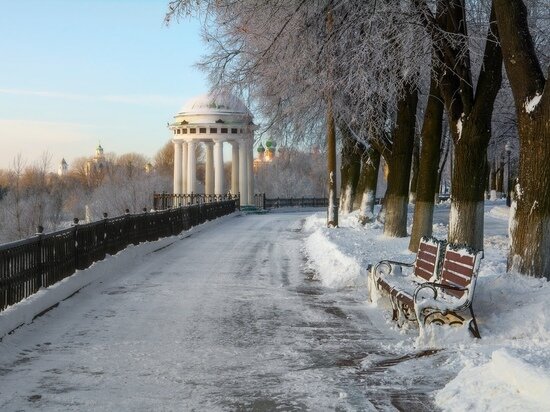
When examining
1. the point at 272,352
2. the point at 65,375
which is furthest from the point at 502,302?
the point at 65,375

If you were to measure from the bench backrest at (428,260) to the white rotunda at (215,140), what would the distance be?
38941 mm

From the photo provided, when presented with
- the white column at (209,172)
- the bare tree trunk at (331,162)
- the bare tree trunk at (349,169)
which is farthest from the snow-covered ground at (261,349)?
the white column at (209,172)

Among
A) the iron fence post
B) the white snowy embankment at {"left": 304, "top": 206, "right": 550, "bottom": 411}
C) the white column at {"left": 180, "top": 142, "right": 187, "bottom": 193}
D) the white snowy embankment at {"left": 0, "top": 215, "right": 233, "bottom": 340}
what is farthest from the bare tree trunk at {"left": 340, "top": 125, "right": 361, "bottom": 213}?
the white column at {"left": 180, "top": 142, "right": 187, "bottom": 193}

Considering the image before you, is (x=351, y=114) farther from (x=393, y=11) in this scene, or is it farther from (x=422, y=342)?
(x=422, y=342)

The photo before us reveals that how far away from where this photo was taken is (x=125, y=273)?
50.5 ft

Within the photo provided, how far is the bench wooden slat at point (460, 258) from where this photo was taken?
27.6 ft

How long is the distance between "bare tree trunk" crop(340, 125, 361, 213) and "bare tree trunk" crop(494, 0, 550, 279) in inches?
665

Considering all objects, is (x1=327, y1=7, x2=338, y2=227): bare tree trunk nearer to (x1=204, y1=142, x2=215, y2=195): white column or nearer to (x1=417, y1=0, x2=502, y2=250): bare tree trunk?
(x1=417, y1=0, x2=502, y2=250): bare tree trunk

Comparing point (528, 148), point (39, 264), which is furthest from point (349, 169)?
point (39, 264)

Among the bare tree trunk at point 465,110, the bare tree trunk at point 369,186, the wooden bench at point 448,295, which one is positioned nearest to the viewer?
the wooden bench at point 448,295

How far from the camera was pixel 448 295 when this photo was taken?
9023 millimetres

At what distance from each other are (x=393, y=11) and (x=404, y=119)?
6578 mm

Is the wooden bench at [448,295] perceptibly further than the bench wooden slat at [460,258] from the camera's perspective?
No

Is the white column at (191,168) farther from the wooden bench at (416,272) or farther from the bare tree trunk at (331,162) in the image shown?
the wooden bench at (416,272)
